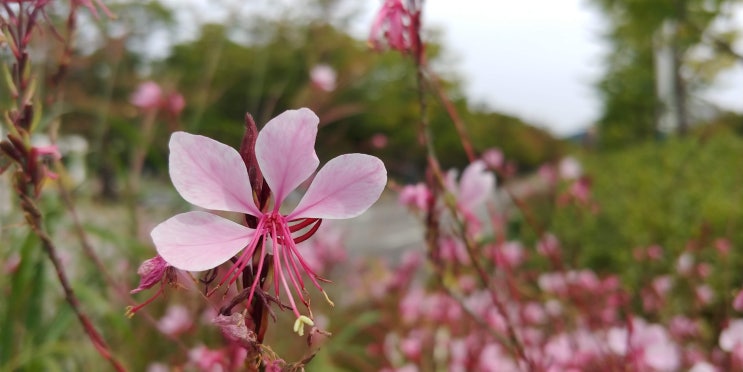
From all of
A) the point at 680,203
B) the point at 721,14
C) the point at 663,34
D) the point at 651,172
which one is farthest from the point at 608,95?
the point at 680,203

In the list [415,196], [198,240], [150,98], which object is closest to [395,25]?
[415,196]

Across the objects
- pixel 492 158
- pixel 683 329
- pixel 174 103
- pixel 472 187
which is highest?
pixel 174 103

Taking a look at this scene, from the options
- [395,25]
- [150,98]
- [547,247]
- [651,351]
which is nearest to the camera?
[395,25]

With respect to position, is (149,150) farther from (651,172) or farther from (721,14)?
(721,14)

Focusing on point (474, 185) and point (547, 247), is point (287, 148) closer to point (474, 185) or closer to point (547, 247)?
point (474, 185)

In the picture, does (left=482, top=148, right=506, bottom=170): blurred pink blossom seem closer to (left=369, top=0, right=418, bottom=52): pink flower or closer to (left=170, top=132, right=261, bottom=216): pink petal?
(left=369, top=0, right=418, bottom=52): pink flower

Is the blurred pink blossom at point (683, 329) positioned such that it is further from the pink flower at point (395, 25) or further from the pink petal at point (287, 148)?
the pink petal at point (287, 148)

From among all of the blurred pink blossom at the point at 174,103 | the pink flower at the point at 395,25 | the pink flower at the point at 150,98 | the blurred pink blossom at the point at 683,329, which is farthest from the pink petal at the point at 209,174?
the blurred pink blossom at the point at 683,329

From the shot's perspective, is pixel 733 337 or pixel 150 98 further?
pixel 150 98
